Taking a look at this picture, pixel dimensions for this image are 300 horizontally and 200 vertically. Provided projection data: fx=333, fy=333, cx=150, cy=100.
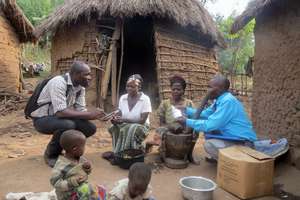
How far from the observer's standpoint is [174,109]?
4.47 meters

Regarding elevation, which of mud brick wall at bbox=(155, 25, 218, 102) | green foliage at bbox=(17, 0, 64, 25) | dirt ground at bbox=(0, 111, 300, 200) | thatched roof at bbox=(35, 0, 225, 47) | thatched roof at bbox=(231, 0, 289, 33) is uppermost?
green foliage at bbox=(17, 0, 64, 25)

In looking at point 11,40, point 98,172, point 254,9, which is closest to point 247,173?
point 98,172

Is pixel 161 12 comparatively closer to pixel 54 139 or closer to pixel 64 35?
pixel 64 35

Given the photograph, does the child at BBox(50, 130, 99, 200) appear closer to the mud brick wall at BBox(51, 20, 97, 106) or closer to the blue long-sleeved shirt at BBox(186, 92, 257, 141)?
the blue long-sleeved shirt at BBox(186, 92, 257, 141)

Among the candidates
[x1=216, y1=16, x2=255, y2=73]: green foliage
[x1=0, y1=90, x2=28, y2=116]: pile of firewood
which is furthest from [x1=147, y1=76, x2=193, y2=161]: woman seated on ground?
[x1=216, y1=16, x2=255, y2=73]: green foliage

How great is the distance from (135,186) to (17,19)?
27.3 feet

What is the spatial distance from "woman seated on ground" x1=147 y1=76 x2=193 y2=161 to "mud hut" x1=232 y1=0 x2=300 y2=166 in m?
1.15

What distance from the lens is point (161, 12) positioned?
7375mm

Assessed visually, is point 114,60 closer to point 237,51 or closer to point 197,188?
point 197,188

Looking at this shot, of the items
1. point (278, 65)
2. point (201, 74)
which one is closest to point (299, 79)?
point (278, 65)

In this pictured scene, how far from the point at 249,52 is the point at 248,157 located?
15722 mm

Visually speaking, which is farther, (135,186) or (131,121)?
(131,121)

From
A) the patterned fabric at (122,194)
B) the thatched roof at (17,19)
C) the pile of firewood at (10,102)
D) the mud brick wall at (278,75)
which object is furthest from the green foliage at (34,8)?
the patterned fabric at (122,194)

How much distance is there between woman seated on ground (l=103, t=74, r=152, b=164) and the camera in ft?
13.8
